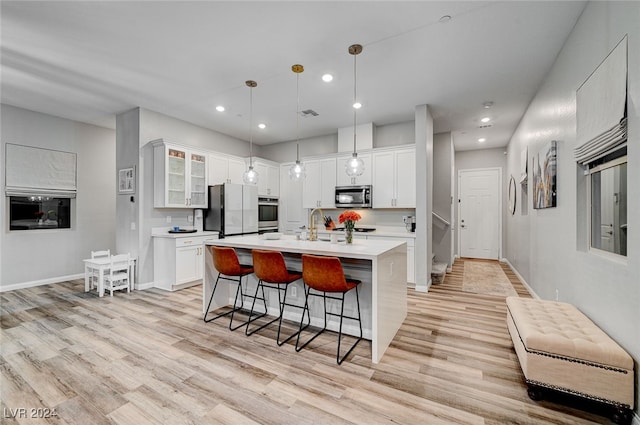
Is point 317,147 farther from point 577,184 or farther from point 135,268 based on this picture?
point 577,184

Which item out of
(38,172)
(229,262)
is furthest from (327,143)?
(38,172)

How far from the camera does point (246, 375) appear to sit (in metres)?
2.23

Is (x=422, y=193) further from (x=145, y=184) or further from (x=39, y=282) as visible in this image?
(x=39, y=282)

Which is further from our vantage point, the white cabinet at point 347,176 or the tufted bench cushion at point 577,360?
the white cabinet at point 347,176

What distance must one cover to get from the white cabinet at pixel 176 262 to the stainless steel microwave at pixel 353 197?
2.63 m

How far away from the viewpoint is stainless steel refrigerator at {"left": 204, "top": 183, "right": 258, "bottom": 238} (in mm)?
5191

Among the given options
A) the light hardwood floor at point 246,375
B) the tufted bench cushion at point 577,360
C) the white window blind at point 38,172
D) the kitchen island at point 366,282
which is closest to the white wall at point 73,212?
the white window blind at point 38,172

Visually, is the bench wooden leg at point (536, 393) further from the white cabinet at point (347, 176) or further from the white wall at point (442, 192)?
the white wall at point (442, 192)

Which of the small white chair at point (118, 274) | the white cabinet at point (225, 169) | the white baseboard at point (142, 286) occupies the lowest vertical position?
the white baseboard at point (142, 286)

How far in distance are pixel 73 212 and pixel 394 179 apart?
19.6 ft

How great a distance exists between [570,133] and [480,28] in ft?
4.32

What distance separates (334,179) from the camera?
18.7ft

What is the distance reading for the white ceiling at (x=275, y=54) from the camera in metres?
2.46

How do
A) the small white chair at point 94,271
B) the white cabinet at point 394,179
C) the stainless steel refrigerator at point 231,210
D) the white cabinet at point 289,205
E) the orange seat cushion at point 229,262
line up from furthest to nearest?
the white cabinet at point 289,205, the stainless steel refrigerator at point 231,210, the white cabinet at point 394,179, the small white chair at point 94,271, the orange seat cushion at point 229,262
